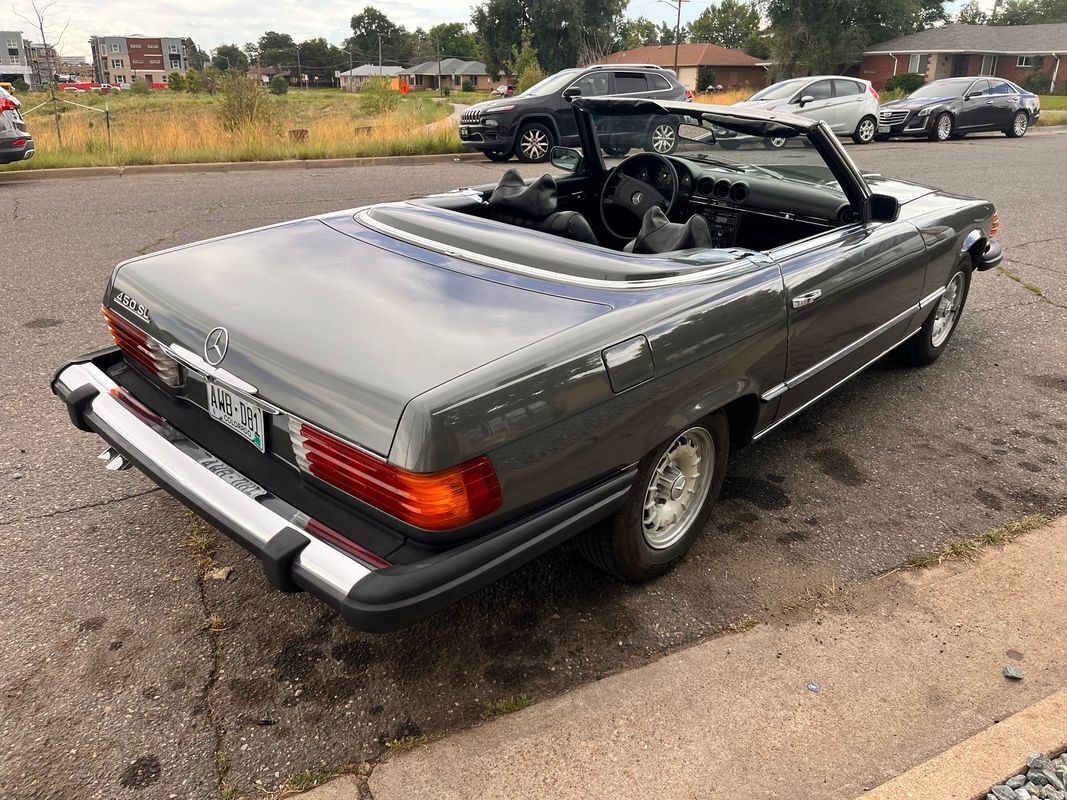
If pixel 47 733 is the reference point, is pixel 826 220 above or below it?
above

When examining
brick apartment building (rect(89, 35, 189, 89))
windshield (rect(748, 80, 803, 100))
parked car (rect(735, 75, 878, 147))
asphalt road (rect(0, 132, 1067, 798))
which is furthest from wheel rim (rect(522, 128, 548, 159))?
brick apartment building (rect(89, 35, 189, 89))

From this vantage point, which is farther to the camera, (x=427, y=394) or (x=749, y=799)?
(x=749, y=799)

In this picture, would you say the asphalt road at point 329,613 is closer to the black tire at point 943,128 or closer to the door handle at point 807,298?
the door handle at point 807,298

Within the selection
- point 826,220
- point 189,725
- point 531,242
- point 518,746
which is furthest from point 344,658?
point 826,220

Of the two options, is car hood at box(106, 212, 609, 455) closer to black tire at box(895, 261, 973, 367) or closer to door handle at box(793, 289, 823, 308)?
door handle at box(793, 289, 823, 308)

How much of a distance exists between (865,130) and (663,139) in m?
15.9

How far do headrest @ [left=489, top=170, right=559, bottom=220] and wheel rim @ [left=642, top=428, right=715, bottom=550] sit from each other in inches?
49.7

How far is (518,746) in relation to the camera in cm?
211

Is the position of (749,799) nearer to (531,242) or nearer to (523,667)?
(523,667)

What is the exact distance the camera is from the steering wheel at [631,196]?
12.2ft

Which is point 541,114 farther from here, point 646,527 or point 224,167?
point 646,527

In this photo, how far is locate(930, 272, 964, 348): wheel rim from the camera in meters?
4.63

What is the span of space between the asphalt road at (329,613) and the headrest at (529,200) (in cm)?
131

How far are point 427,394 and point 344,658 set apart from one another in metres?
1.05
